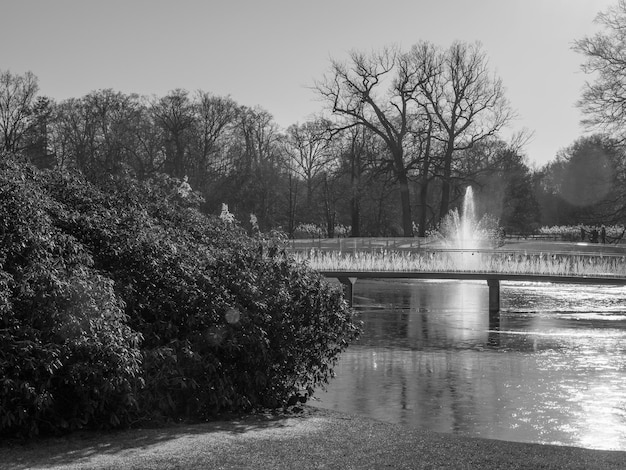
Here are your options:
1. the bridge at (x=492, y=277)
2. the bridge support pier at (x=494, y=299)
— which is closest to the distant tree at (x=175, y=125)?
the bridge at (x=492, y=277)

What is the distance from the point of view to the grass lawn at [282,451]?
8.21m

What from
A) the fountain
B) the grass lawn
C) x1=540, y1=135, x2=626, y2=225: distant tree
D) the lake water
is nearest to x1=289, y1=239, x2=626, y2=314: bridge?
the lake water

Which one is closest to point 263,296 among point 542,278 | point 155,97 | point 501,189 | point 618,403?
point 618,403

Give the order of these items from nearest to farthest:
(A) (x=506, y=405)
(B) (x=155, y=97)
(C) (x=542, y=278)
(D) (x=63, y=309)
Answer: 1. (D) (x=63, y=309)
2. (A) (x=506, y=405)
3. (C) (x=542, y=278)
4. (B) (x=155, y=97)

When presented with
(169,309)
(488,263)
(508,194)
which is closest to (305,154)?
(508,194)

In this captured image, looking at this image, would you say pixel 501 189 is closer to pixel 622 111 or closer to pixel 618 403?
pixel 622 111

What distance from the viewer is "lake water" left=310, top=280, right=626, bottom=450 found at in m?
12.0

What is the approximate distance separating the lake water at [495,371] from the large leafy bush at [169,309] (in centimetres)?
198

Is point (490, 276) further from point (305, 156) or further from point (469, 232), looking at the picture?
point (305, 156)

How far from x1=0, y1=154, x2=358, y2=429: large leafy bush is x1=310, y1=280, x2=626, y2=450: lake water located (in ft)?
6.49

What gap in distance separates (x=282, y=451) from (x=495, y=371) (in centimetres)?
881

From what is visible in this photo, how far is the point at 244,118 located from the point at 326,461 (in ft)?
188

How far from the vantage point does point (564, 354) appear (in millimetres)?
18641

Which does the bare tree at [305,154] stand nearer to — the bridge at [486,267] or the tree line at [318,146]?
the tree line at [318,146]
